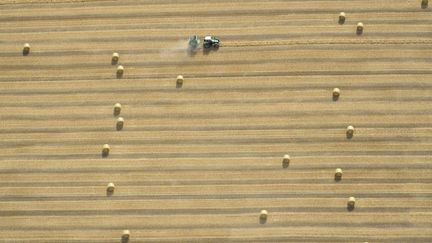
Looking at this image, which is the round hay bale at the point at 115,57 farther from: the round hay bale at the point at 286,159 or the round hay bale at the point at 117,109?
the round hay bale at the point at 286,159

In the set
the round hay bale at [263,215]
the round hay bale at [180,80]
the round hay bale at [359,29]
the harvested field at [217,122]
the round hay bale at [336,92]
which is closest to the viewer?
the round hay bale at [263,215]

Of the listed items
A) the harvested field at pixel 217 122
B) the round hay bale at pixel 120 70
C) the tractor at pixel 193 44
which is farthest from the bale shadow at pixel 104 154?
the tractor at pixel 193 44

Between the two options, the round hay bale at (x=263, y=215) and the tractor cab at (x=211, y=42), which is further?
the tractor cab at (x=211, y=42)

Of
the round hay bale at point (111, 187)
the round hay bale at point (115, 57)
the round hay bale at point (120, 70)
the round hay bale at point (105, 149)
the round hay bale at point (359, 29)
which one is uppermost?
the round hay bale at point (359, 29)

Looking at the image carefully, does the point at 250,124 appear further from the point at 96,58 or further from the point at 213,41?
the point at 96,58

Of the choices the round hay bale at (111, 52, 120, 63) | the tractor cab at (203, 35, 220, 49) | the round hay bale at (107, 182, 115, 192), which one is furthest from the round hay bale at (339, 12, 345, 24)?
the round hay bale at (107, 182, 115, 192)

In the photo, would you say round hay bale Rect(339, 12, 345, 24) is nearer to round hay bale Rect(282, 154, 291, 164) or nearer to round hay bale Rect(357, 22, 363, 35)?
round hay bale Rect(357, 22, 363, 35)
